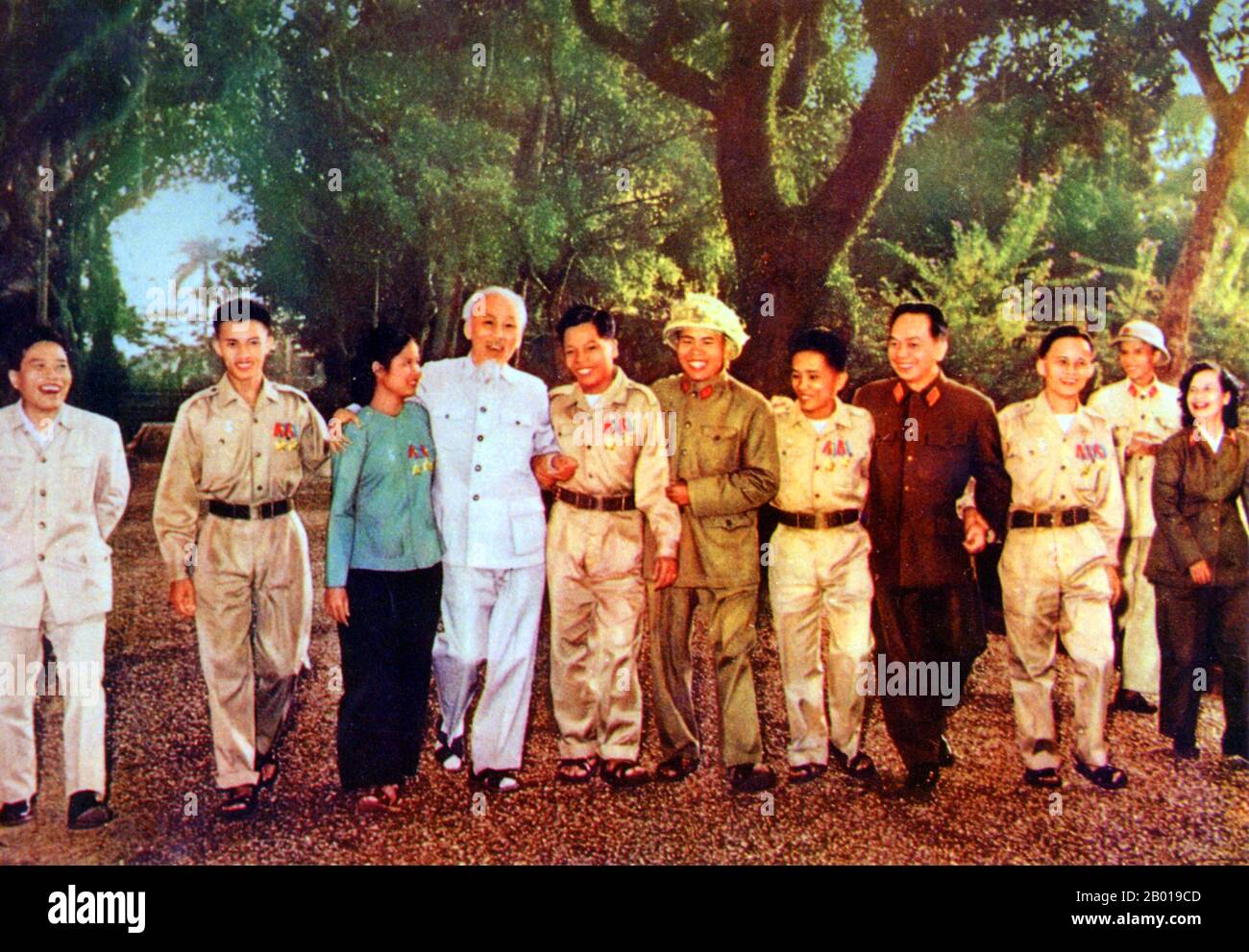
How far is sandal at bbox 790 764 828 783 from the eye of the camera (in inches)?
160

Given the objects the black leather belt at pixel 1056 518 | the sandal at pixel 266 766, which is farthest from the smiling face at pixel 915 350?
the sandal at pixel 266 766

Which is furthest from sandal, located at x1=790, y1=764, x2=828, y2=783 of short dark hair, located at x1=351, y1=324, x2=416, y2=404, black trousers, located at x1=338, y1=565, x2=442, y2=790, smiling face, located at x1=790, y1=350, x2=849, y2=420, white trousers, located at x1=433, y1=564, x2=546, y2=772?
short dark hair, located at x1=351, y1=324, x2=416, y2=404

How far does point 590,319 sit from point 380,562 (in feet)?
3.84

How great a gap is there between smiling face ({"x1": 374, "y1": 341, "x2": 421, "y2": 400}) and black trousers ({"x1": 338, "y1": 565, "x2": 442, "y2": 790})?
65 cm

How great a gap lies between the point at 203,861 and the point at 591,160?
11.2 feet

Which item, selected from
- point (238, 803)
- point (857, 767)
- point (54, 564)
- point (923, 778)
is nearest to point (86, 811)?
point (238, 803)

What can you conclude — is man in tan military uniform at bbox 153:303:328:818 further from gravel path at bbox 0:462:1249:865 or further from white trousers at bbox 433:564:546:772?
white trousers at bbox 433:564:546:772

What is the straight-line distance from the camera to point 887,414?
13.1ft

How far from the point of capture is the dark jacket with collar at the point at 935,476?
3916mm

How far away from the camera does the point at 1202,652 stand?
4.31m

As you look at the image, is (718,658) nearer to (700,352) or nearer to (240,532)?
(700,352)

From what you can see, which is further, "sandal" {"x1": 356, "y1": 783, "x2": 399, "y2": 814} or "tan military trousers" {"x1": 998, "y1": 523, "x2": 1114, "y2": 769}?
"tan military trousers" {"x1": 998, "y1": 523, "x2": 1114, "y2": 769}
